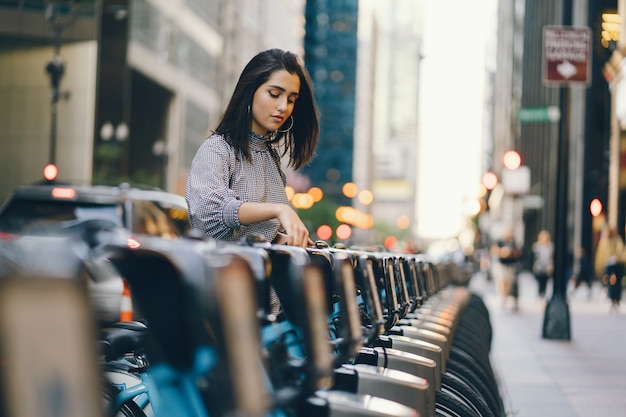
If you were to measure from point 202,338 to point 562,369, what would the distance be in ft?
31.4

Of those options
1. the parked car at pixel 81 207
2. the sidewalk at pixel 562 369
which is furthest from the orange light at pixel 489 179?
the parked car at pixel 81 207

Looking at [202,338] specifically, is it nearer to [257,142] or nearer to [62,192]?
[257,142]

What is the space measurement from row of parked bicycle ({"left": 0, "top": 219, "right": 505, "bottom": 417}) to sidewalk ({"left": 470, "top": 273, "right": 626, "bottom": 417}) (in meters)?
4.24

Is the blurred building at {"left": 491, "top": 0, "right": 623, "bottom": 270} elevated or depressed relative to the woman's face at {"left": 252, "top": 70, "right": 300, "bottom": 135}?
elevated

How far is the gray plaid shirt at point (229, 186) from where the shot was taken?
3762mm

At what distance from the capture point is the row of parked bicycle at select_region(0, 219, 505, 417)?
1560 millimetres

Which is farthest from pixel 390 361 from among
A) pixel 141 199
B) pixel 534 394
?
pixel 141 199

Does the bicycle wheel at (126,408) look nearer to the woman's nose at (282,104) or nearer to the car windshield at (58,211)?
the woman's nose at (282,104)

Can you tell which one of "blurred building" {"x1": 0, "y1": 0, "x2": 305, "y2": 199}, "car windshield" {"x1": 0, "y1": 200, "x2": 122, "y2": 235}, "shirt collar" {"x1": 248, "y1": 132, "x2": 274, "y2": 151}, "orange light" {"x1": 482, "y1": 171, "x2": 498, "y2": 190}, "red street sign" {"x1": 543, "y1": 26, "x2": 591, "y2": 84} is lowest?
"car windshield" {"x1": 0, "y1": 200, "x2": 122, "y2": 235}

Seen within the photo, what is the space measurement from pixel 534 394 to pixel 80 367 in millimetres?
7851

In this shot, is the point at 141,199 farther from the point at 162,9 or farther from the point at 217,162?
the point at 162,9

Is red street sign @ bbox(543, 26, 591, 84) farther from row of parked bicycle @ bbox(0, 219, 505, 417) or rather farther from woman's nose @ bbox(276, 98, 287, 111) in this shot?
woman's nose @ bbox(276, 98, 287, 111)

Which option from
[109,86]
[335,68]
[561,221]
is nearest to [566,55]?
[561,221]

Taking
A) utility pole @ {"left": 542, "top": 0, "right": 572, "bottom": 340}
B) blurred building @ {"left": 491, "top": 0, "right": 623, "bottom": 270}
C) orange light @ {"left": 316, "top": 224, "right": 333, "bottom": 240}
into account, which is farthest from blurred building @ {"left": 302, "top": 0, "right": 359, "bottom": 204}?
utility pole @ {"left": 542, "top": 0, "right": 572, "bottom": 340}
